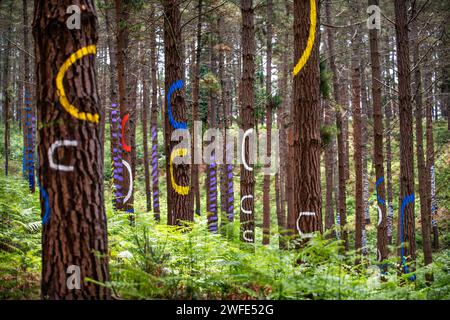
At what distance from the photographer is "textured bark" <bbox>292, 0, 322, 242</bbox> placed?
6672 mm

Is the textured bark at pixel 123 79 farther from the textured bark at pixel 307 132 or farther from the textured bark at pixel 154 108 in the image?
the textured bark at pixel 307 132

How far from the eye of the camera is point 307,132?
6684 mm

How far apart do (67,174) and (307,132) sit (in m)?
4.13

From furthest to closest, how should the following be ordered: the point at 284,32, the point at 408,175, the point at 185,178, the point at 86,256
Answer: the point at 284,32
the point at 408,175
the point at 185,178
the point at 86,256

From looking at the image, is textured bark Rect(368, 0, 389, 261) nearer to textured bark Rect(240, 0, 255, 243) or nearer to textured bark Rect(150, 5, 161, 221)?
textured bark Rect(240, 0, 255, 243)

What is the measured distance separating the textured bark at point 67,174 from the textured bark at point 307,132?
376 cm

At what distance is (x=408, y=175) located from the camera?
9.66m

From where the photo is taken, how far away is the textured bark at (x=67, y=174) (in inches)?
149

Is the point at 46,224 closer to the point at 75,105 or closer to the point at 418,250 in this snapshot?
the point at 75,105

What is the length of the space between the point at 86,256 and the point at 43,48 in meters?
2.07

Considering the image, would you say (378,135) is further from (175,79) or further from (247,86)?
(175,79)

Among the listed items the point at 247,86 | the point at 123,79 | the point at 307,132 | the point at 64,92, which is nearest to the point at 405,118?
the point at 247,86

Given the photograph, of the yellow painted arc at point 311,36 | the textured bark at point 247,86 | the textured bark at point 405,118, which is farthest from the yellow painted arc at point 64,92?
the textured bark at point 405,118
